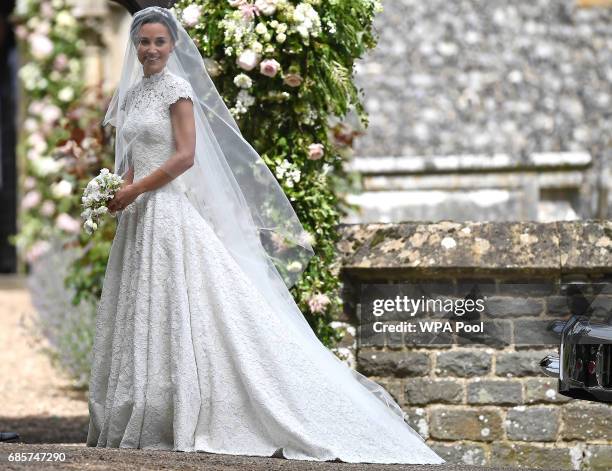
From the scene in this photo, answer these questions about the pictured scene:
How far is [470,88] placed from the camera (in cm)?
1430

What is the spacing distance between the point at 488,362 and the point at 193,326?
1.74 meters

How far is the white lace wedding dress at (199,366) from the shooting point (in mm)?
5555

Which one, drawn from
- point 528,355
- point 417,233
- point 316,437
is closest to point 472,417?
point 528,355

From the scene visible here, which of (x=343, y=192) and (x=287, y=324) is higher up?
(x=343, y=192)

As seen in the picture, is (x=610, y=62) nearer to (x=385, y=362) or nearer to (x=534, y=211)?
(x=534, y=211)

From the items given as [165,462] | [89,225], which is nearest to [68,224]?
[89,225]

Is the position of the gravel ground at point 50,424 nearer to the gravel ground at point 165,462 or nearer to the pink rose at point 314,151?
the gravel ground at point 165,462

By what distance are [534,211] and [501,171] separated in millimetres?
633

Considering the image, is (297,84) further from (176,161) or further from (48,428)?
(48,428)

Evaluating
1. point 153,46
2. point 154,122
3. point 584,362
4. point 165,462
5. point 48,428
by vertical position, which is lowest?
point 165,462

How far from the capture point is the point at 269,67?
21.4ft

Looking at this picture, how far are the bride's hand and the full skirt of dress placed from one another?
7 cm

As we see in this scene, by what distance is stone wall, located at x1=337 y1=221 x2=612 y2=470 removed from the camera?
6.64 metres

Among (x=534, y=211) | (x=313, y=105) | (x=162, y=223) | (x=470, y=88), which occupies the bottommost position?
(x=162, y=223)
